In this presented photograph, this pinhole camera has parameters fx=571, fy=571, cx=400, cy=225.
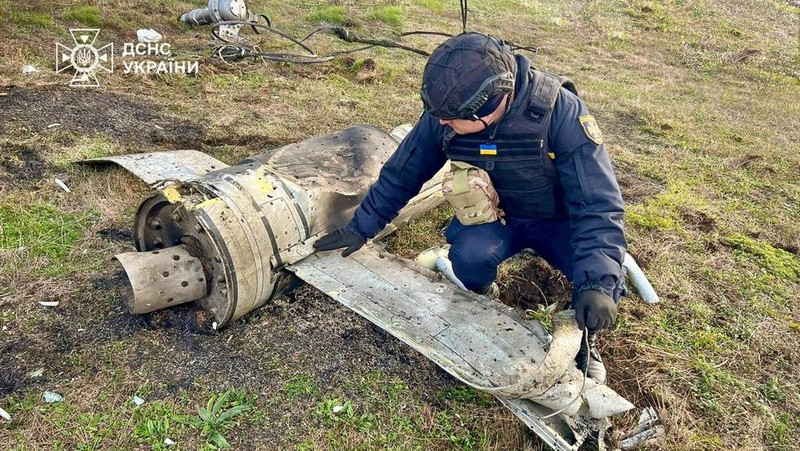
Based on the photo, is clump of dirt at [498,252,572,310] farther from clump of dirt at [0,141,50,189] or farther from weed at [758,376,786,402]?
clump of dirt at [0,141,50,189]

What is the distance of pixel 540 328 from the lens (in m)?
2.59

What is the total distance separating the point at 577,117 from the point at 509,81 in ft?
1.31

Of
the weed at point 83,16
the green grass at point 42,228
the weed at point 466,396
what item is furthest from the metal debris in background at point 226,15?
the weed at point 466,396

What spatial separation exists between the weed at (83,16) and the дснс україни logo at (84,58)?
1.37 ft

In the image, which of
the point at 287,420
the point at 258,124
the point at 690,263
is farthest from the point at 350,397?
the point at 258,124

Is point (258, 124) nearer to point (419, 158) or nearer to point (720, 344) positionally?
point (419, 158)

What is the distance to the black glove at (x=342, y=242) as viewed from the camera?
119 inches

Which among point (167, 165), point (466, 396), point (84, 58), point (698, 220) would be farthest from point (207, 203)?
point (84, 58)

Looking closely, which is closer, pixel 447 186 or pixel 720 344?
pixel 447 186

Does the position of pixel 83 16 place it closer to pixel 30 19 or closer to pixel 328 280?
pixel 30 19

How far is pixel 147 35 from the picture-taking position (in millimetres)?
7926

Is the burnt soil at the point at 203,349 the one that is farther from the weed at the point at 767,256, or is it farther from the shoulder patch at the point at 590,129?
the weed at the point at 767,256

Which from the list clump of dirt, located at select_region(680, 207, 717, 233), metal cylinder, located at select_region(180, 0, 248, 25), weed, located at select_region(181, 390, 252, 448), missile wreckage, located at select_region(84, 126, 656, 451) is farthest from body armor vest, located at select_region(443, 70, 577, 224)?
metal cylinder, located at select_region(180, 0, 248, 25)

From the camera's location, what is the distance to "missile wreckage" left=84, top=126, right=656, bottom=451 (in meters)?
2.34
